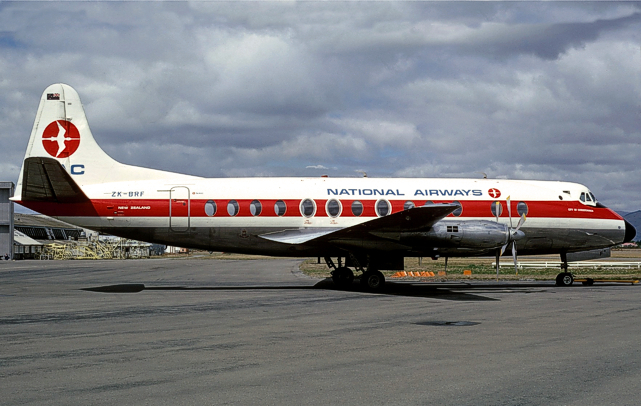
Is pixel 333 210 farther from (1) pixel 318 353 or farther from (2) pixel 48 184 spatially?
(1) pixel 318 353

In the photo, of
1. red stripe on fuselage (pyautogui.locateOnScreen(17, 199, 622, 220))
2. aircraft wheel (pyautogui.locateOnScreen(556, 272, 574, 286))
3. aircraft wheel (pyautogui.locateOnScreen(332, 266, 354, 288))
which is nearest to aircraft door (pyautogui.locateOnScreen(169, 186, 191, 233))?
red stripe on fuselage (pyautogui.locateOnScreen(17, 199, 622, 220))

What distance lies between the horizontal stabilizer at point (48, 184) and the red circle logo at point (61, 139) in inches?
95.8

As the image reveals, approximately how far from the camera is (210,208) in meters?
24.0

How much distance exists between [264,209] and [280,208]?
2.17 ft

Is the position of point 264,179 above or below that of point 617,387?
above

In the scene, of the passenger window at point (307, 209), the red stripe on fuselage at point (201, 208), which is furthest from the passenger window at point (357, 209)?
the passenger window at point (307, 209)

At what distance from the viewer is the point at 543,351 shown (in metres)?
10.4

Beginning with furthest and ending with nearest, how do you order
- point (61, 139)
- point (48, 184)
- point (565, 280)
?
point (565, 280) → point (61, 139) → point (48, 184)

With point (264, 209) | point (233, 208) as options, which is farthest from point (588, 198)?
point (233, 208)

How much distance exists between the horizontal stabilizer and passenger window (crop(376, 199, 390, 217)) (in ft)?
38.7

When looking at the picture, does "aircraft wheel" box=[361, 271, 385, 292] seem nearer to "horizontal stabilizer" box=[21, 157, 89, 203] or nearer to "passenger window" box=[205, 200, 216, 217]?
"passenger window" box=[205, 200, 216, 217]

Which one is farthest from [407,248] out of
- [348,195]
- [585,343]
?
[585,343]

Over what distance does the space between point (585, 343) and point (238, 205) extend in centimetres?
1564

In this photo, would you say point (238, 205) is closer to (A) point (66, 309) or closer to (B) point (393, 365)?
(A) point (66, 309)
